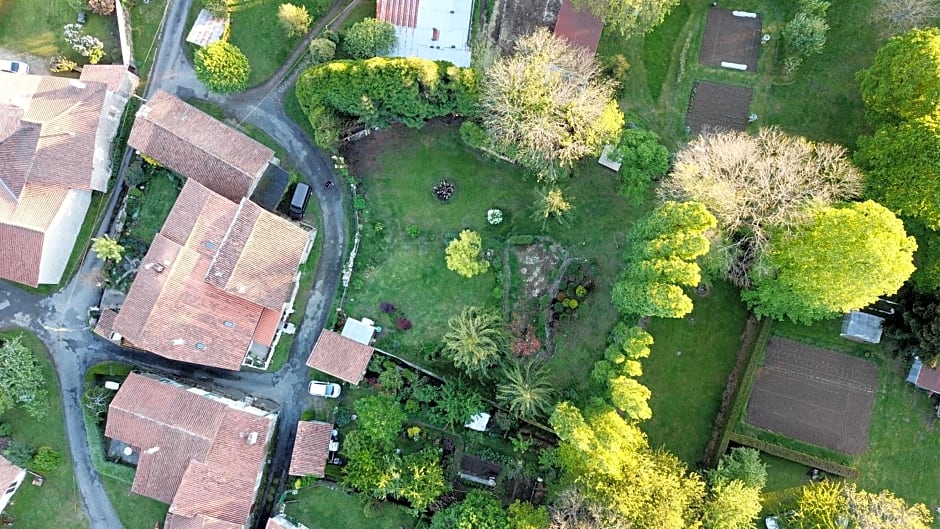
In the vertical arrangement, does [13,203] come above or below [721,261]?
below

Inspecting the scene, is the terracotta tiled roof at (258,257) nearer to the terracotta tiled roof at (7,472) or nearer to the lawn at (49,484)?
the lawn at (49,484)

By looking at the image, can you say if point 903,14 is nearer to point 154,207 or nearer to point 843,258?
point 843,258

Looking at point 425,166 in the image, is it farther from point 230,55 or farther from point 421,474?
point 421,474

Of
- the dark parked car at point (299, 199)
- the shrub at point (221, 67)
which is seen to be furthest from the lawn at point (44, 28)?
the dark parked car at point (299, 199)

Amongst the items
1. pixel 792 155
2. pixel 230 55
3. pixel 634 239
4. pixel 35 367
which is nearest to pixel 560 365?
pixel 634 239

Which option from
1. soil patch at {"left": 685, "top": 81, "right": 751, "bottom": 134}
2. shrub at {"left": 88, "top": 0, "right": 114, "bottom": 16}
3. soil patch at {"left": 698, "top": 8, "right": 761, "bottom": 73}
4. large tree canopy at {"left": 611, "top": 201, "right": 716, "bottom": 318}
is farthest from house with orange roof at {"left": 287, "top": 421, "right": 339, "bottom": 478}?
soil patch at {"left": 698, "top": 8, "right": 761, "bottom": 73}
